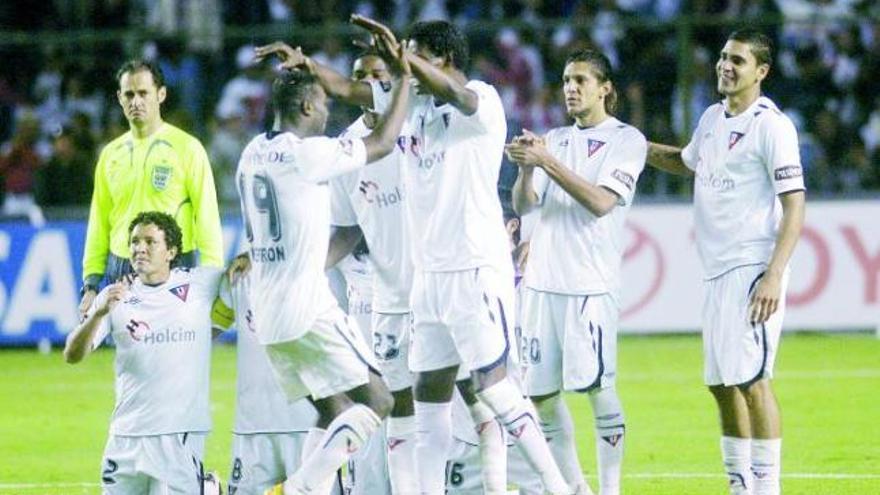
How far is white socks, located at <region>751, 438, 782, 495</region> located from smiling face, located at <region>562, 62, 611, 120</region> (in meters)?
1.82

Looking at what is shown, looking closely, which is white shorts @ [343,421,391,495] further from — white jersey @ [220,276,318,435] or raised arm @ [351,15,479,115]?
Result: raised arm @ [351,15,479,115]

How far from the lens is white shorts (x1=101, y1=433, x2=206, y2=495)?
29.1 ft

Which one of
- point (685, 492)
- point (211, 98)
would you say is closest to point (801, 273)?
point (211, 98)

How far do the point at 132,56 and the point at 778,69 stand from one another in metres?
6.57

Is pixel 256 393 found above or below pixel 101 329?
below

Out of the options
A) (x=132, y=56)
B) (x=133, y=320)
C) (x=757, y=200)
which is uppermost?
(x=132, y=56)

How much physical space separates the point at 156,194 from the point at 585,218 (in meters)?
2.36

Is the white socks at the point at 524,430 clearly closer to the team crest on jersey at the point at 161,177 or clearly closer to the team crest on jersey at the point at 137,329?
the team crest on jersey at the point at 137,329

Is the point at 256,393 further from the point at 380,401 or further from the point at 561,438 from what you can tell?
the point at 561,438

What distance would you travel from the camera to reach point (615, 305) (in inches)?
376

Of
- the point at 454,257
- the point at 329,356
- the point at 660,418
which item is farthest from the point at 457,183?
the point at 660,418

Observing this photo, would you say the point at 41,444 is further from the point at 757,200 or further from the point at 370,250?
the point at 757,200

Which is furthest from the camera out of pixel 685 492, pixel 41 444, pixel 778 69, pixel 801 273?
pixel 778 69

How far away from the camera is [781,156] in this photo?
8969 mm
